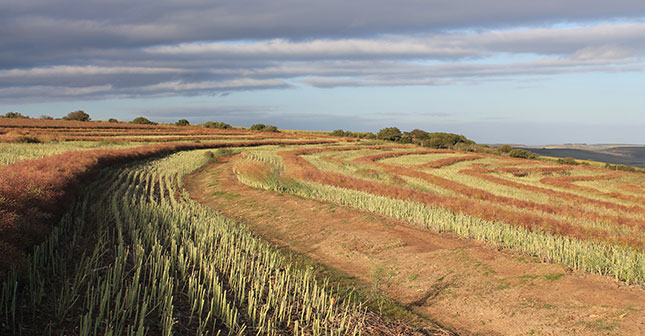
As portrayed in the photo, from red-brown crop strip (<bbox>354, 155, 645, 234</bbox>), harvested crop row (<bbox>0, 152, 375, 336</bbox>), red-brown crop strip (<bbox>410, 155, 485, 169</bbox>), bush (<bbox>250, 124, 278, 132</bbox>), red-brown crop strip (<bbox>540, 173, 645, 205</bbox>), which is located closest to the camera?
harvested crop row (<bbox>0, 152, 375, 336</bbox>)

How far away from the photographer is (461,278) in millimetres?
9367

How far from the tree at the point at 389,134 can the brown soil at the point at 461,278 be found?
274 ft

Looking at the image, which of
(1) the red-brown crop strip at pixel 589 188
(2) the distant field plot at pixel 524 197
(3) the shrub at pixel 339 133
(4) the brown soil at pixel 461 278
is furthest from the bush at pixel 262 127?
(4) the brown soil at pixel 461 278

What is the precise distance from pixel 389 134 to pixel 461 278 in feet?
298

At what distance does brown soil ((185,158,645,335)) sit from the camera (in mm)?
7383

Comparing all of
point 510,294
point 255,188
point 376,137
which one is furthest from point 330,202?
point 376,137

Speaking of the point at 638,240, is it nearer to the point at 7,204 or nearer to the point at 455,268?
the point at 455,268

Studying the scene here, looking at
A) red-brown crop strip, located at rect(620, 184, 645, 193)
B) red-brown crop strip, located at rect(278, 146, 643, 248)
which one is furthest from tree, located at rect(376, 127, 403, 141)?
red-brown crop strip, located at rect(278, 146, 643, 248)

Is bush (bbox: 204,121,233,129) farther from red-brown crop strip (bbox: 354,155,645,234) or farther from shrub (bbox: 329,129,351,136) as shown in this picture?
red-brown crop strip (bbox: 354,155,645,234)

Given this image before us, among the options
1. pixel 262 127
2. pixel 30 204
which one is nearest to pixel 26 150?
pixel 30 204

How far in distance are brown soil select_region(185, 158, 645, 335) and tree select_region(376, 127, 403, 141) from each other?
83382mm

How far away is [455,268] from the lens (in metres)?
9.80

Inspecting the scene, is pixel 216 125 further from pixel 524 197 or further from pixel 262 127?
pixel 524 197

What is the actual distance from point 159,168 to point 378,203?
1672 centimetres
